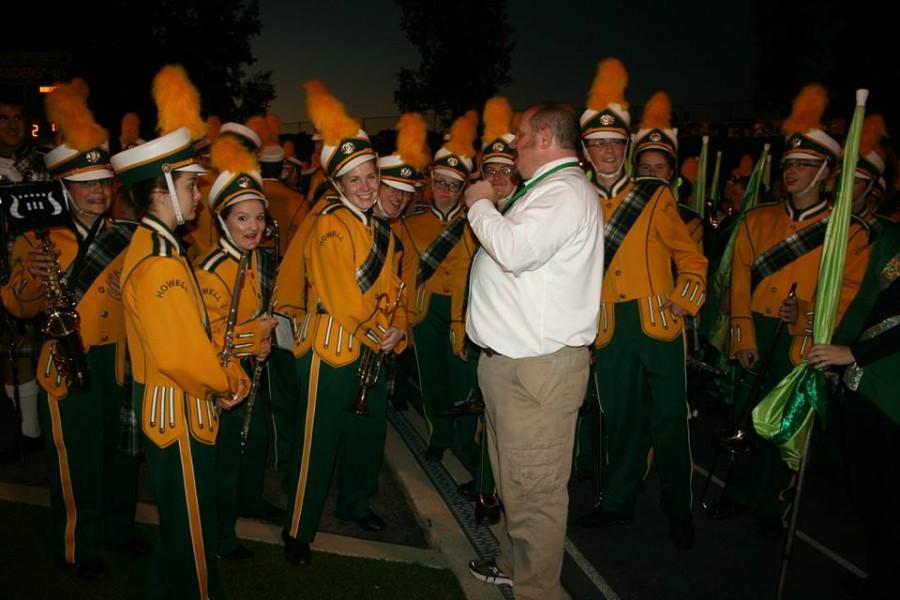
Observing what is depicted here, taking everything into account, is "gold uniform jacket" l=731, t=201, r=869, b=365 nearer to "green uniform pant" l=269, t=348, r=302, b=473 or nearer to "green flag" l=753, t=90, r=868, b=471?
"green flag" l=753, t=90, r=868, b=471

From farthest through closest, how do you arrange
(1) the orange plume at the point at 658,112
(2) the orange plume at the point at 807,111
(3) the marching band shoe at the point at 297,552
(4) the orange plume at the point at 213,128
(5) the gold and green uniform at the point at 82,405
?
(4) the orange plume at the point at 213,128 → (1) the orange plume at the point at 658,112 → (2) the orange plume at the point at 807,111 → (3) the marching band shoe at the point at 297,552 → (5) the gold and green uniform at the point at 82,405

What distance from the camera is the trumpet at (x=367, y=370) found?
4266 mm

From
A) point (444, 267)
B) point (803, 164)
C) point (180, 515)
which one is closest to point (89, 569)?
point (180, 515)

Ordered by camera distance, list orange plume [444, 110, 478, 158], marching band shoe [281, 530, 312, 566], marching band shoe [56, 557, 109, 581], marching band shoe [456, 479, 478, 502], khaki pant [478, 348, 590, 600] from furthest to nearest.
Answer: orange plume [444, 110, 478, 158]
marching band shoe [456, 479, 478, 502]
marching band shoe [281, 530, 312, 566]
marching band shoe [56, 557, 109, 581]
khaki pant [478, 348, 590, 600]

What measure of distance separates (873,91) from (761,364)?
97.5ft

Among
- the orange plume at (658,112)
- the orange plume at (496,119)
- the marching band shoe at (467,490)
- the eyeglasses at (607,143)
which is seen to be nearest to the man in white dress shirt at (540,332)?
the eyeglasses at (607,143)

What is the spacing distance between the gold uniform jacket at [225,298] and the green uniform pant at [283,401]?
1.65 meters

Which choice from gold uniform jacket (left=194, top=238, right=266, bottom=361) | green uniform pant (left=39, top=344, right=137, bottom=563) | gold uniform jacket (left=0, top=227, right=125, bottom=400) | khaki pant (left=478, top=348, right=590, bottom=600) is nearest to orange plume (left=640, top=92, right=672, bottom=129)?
khaki pant (left=478, top=348, right=590, bottom=600)

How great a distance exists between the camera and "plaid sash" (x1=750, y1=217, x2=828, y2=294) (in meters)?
4.61

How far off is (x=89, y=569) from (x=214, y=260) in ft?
6.42

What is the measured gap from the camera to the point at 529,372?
10.9ft

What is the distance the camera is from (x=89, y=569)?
399 centimetres

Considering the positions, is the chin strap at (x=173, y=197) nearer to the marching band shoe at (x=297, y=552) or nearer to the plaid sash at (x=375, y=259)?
the plaid sash at (x=375, y=259)

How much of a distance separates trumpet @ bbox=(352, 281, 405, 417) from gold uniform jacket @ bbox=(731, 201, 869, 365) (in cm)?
254
